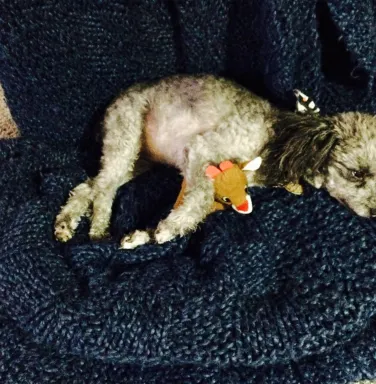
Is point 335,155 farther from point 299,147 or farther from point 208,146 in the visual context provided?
point 208,146

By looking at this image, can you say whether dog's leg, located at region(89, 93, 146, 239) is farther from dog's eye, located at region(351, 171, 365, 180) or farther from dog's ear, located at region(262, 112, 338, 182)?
dog's eye, located at region(351, 171, 365, 180)

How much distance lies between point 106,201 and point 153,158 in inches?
10.9

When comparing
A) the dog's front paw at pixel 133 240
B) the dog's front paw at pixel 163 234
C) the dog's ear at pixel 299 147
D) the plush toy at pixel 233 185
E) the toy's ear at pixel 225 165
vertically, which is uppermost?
the dog's ear at pixel 299 147

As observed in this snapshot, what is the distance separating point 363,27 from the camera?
1658 mm

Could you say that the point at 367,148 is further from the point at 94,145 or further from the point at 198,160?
the point at 94,145

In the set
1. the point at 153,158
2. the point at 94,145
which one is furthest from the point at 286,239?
the point at 94,145

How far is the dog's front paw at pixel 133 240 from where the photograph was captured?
162 centimetres

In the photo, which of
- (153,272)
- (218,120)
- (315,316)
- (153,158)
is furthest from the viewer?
(153,158)

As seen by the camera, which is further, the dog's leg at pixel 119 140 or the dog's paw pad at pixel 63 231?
the dog's leg at pixel 119 140

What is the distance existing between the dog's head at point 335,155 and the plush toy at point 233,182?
0.35 ft

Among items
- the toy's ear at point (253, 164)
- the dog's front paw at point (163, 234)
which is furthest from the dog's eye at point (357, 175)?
the dog's front paw at point (163, 234)

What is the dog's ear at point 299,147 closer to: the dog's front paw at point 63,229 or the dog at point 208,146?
the dog at point 208,146

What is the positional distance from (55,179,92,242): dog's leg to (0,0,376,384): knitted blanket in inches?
1.2

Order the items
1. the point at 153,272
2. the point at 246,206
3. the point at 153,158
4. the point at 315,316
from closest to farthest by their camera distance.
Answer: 1. the point at 315,316
2. the point at 153,272
3. the point at 246,206
4. the point at 153,158
